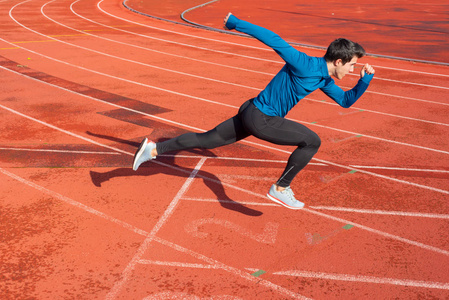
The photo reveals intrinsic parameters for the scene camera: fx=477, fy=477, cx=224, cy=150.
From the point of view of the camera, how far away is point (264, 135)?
4.16 m

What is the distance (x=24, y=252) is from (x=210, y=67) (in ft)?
27.6

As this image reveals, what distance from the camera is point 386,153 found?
715 centimetres

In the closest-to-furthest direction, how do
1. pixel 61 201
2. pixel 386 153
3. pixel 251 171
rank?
pixel 61 201 → pixel 251 171 → pixel 386 153

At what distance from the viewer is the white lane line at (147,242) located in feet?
12.7

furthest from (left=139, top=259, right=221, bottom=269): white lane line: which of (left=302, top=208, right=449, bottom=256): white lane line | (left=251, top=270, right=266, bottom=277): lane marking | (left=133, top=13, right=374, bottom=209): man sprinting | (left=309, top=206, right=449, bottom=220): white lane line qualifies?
(left=309, top=206, right=449, bottom=220): white lane line

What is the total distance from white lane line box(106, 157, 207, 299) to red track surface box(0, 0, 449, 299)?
0.02 metres

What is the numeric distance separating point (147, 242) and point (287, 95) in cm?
192

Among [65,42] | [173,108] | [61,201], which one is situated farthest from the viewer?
[65,42]

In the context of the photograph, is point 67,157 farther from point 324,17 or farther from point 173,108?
point 324,17

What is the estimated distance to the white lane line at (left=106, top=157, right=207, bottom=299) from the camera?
3.88 m

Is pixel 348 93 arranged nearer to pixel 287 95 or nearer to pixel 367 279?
pixel 287 95

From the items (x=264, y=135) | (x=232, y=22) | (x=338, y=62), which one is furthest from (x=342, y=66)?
(x=232, y=22)

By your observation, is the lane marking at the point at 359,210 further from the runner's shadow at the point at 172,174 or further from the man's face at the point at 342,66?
the man's face at the point at 342,66

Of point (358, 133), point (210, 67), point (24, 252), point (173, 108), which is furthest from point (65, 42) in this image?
point (24, 252)
